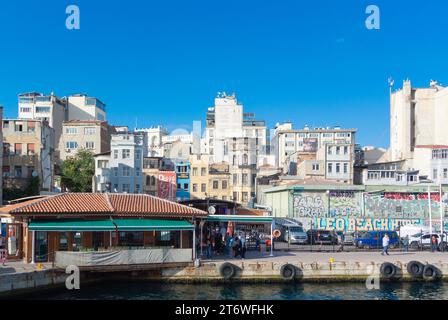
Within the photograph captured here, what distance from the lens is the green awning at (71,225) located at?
32.8 metres

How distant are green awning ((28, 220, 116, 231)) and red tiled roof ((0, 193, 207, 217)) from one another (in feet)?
1.85

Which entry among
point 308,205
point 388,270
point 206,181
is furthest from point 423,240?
point 206,181

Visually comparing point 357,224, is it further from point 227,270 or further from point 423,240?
point 227,270

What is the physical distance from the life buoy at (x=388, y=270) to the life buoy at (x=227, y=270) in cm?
905

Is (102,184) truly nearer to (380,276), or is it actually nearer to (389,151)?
(380,276)

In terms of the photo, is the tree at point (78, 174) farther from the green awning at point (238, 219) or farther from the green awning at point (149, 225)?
the green awning at point (149, 225)

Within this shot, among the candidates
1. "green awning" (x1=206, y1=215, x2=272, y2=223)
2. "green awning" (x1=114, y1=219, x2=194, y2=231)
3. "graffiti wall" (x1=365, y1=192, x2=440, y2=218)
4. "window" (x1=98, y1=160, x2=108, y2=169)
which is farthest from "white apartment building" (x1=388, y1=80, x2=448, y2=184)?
"green awning" (x1=114, y1=219, x2=194, y2=231)

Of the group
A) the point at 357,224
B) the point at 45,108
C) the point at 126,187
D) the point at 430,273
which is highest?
the point at 45,108

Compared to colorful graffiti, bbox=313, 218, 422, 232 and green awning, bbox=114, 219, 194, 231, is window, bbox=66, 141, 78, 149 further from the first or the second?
green awning, bbox=114, 219, 194, 231

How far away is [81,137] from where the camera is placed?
95.9 metres

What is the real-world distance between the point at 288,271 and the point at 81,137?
6748cm

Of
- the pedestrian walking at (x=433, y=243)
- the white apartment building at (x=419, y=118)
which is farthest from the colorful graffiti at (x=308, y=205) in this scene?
the white apartment building at (x=419, y=118)

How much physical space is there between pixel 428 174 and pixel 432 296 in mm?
52461

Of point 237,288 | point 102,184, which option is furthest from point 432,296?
point 102,184
